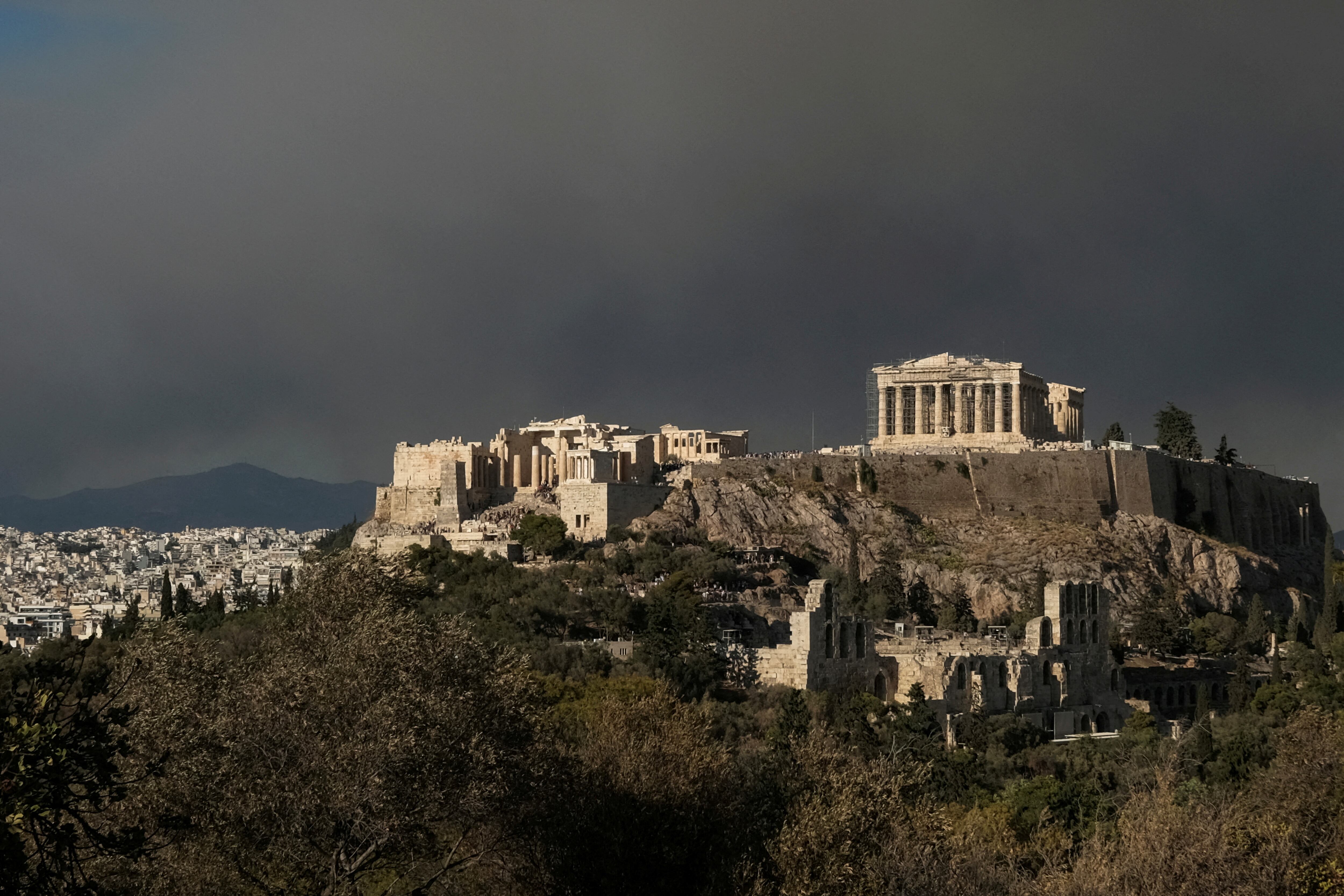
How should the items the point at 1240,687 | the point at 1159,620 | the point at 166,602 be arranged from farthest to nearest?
the point at 166,602 → the point at 1159,620 → the point at 1240,687

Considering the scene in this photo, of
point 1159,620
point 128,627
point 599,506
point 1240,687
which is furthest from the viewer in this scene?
point 599,506

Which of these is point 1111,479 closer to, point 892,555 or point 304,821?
point 892,555

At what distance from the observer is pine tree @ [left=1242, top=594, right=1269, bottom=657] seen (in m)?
67.3

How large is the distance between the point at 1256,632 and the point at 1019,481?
15.6 metres

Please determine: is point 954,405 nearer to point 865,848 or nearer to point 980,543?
point 980,543

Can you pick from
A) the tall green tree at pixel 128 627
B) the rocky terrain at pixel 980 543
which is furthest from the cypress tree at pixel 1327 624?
the tall green tree at pixel 128 627

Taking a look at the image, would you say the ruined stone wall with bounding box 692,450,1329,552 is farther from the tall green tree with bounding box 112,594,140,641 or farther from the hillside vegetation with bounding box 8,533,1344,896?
the hillside vegetation with bounding box 8,533,1344,896

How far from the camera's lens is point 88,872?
24688 mm

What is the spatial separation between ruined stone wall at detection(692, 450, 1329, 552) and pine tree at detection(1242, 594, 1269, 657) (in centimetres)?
1015

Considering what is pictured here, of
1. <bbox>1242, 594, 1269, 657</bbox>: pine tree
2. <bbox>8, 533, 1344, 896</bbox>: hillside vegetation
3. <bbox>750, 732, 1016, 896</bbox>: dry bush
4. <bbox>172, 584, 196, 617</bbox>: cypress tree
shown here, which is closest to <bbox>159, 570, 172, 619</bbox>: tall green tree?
Answer: <bbox>172, 584, 196, 617</bbox>: cypress tree

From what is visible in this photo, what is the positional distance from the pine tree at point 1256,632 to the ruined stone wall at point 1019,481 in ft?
33.3

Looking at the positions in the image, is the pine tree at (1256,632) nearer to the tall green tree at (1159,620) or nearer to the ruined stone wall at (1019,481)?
the tall green tree at (1159,620)

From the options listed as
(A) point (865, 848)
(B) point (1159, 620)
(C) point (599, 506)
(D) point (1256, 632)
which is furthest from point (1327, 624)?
(A) point (865, 848)

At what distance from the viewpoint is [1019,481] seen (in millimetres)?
81188
